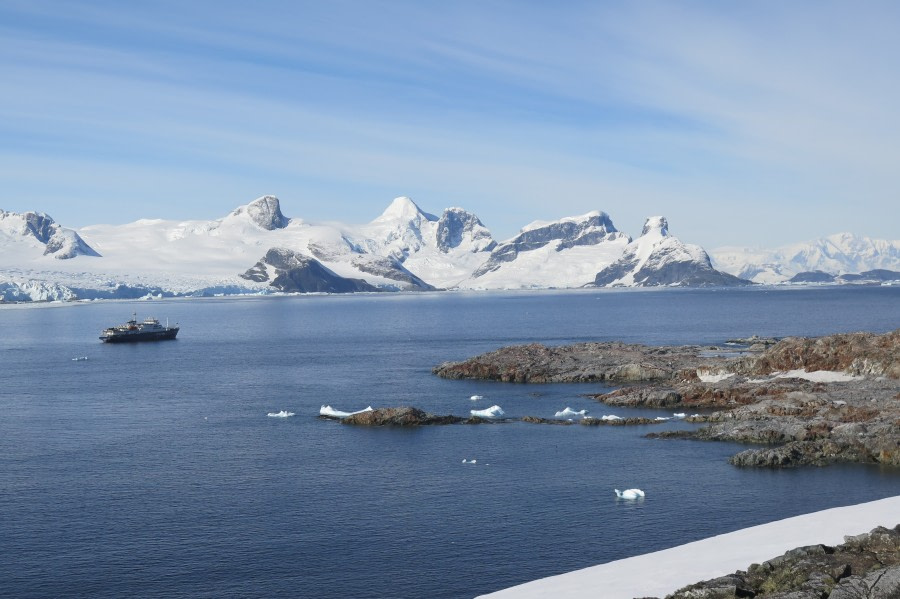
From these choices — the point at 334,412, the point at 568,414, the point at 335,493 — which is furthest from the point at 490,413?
the point at 335,493

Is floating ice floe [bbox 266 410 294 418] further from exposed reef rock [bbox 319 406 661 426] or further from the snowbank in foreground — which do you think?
the snowbank in foreground

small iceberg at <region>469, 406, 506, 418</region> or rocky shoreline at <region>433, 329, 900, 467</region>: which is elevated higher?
rocky shoreline at <region>433, 329, 900, 467</region>

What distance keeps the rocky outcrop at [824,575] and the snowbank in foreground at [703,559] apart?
125 centimetres

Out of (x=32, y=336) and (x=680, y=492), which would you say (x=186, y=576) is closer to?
(x=680, y=492)

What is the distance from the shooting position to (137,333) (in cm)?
15775

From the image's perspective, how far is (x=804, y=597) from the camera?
25.0m

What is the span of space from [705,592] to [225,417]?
5023 cm

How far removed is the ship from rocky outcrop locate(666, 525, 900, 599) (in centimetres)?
14123

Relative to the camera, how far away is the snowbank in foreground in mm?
28969

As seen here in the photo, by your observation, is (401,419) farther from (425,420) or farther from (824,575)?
(824,575)

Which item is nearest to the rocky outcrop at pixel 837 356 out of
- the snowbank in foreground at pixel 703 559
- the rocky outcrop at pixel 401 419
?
the rocky outcrop at pixel 401 419

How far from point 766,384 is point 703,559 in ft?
151

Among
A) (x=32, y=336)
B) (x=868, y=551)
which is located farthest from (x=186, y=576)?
(x=32, y=336)

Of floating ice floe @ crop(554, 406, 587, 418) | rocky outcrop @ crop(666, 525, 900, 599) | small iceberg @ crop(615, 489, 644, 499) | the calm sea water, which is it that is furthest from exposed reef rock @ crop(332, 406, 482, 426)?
rocky outcrop @ crop(666, 525, 900, 599)
